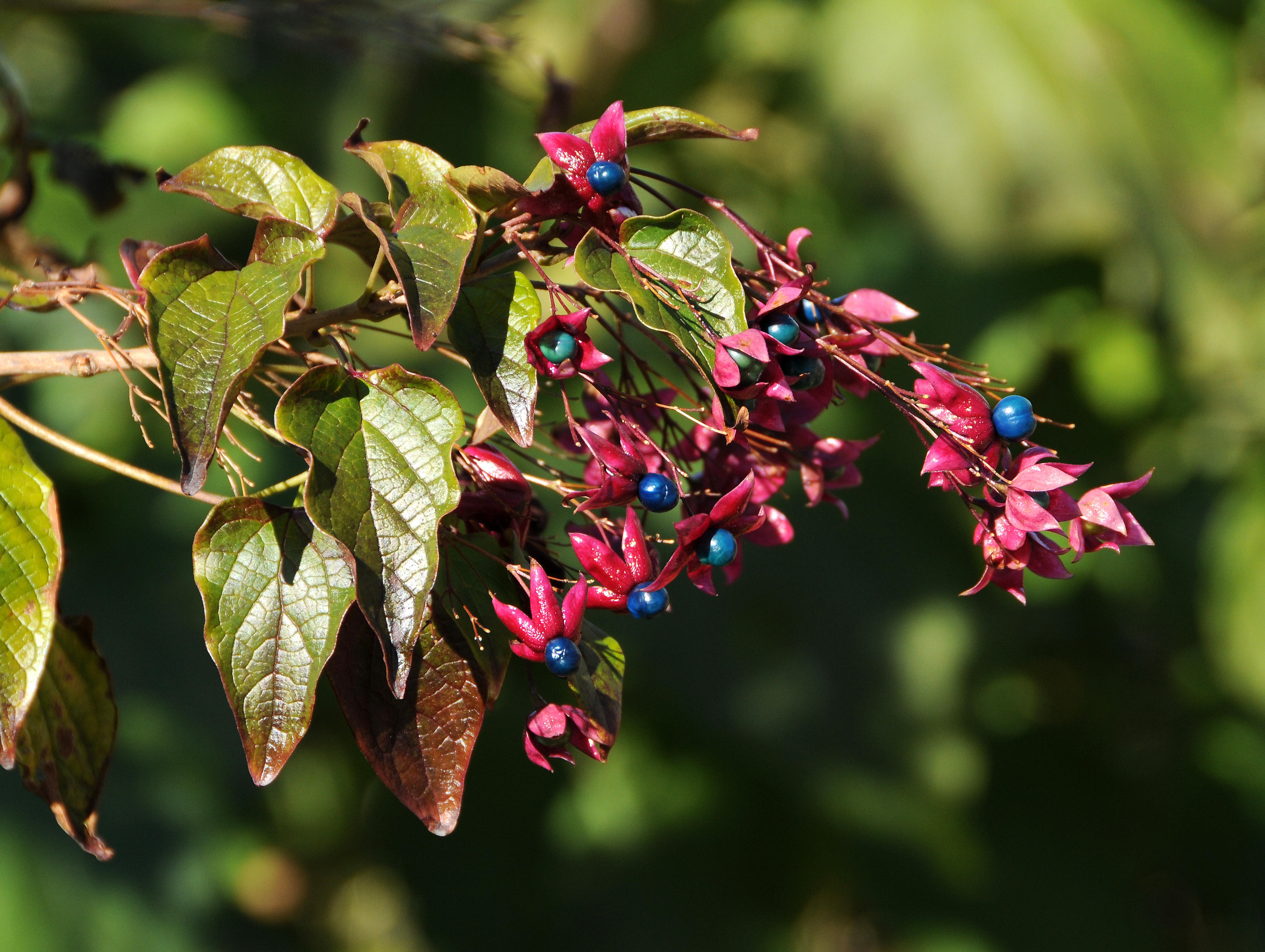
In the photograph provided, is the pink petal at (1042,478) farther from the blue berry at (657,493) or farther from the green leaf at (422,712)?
the green leaf at (422,712)

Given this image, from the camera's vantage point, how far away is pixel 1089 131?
1.70m

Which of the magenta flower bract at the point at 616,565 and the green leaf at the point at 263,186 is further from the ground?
the green leaf at the point at 263,186

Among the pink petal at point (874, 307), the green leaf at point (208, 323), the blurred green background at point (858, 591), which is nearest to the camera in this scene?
the green leaf at point (208, 323)

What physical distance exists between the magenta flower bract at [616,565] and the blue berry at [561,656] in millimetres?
24

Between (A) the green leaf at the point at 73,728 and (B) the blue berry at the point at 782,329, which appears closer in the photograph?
(B) the blue berry at the point at 782,329

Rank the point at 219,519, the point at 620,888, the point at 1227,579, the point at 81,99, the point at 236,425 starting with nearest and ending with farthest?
the point at 219,519, the point at 236,425, the point at 1227,579, the point at 620,888, the point at 81,99

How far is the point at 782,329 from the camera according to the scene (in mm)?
377

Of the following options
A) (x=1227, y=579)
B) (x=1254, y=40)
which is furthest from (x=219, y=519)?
(x=1254, y=40)

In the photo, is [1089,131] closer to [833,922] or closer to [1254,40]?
[1254,40]

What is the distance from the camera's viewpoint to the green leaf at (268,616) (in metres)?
0.37

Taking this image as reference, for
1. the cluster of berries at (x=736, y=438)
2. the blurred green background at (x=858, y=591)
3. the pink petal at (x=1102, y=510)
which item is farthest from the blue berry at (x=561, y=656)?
the blurred green background at (x=858, y=591)

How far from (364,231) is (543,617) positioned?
191 mm

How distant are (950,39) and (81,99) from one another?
1.80 metres

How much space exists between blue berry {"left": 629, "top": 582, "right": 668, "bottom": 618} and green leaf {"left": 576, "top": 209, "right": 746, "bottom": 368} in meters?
0.09
